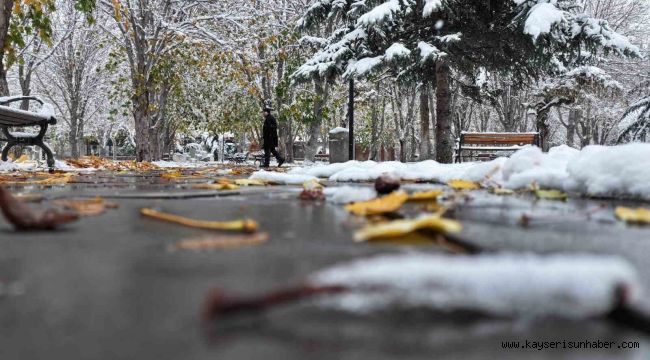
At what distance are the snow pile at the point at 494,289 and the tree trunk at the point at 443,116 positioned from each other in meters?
Answer: 11.2

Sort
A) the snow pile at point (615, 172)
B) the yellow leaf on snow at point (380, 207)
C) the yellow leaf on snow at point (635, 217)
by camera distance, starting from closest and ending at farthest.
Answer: the yellow leaf on snow at point (635, 217) < the yellow leaf on snow at point (380, 207) < the snow pile at point (615, 172)

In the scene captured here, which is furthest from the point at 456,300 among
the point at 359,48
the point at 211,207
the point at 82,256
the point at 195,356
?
the point at 359,48

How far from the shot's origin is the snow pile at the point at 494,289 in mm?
854

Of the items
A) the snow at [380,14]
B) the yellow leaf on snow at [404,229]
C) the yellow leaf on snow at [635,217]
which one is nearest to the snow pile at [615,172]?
the yellow leaf on snow at [635,217]

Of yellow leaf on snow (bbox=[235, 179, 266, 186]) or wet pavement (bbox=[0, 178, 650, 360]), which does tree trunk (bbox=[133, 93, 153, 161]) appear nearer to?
yellow leaf on snow (bbox=[235, 179, 266, 186])

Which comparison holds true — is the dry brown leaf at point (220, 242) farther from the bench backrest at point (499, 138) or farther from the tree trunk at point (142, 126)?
the tree trunk at point (142, 126)

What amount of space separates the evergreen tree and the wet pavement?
823 cm

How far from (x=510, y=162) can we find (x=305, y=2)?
17674 mm

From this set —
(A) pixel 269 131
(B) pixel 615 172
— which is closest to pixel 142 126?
(A) pixel 269 131

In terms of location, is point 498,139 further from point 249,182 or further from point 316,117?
point 249,182

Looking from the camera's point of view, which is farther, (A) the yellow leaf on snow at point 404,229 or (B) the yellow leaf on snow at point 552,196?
(B) the yellow leaf on snow at point 552,196

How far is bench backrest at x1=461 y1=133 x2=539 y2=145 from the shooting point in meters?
14.5

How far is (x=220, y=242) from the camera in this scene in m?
1.52

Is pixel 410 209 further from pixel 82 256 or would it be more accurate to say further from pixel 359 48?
pixel 359 48
